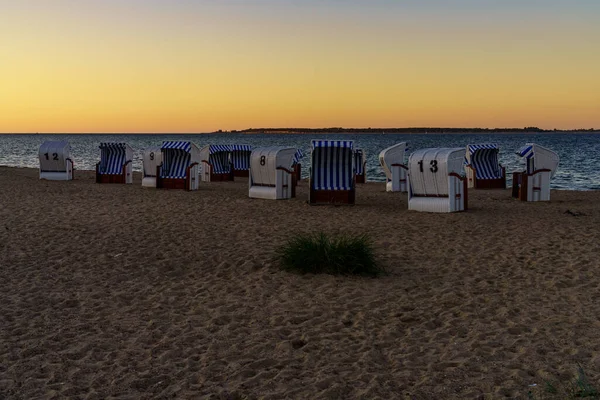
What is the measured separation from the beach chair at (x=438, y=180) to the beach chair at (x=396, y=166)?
5.27m

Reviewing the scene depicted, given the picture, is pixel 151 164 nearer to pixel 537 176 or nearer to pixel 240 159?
pixel 240 159

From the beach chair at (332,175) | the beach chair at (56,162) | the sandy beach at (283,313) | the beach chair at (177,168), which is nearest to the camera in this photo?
the sandy beach at (283,313)

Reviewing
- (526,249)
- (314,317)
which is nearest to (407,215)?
(526,249)

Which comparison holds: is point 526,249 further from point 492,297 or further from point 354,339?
point 354,339

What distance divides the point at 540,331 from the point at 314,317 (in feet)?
6.45

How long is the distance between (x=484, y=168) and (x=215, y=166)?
9.43m

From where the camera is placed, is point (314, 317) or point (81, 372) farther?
point (314, 317)

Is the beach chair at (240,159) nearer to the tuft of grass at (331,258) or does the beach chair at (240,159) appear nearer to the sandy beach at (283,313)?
the sandy beach at (283,313)

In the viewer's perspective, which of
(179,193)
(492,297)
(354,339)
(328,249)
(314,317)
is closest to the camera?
(354,339)

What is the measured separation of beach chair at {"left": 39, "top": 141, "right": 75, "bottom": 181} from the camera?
22.5m

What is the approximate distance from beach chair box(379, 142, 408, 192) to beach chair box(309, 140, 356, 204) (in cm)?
424

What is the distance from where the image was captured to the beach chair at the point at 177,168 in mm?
18328

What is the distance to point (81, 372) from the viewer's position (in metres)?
4.52

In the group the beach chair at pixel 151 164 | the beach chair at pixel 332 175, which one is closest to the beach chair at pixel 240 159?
the beach chair at pixel 151 164
